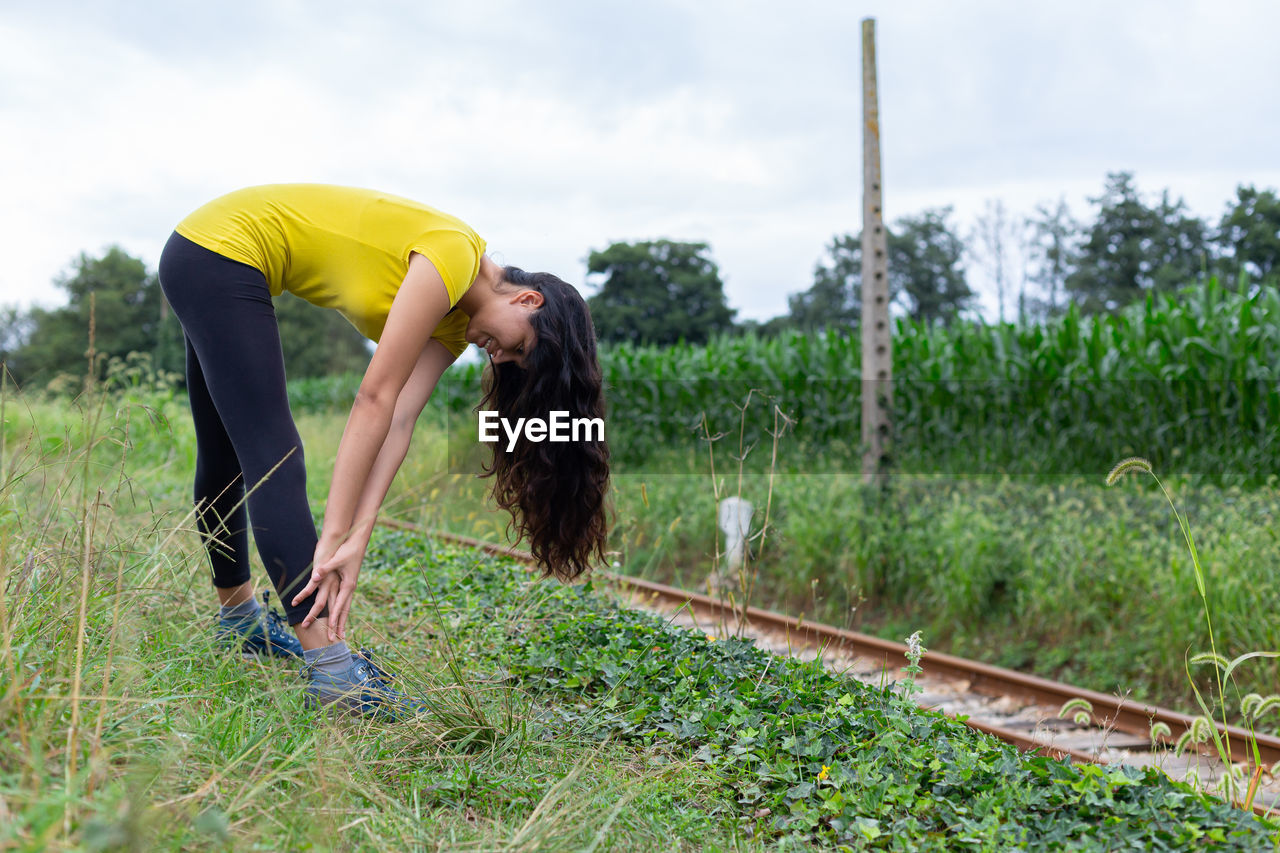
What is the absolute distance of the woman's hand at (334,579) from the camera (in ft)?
6.92

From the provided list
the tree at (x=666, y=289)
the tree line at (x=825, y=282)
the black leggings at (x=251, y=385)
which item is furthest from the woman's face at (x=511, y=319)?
the tree at (x=666, y=289)

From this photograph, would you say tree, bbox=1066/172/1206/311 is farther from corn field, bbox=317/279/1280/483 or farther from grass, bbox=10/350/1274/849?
grass, bbox=10/350/1274/849

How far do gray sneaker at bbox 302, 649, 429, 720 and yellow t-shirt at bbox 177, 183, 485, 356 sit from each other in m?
0.97

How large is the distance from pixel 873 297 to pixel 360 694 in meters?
6.24

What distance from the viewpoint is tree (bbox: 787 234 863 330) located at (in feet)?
143

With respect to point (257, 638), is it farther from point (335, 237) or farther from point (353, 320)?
point (335, 237)

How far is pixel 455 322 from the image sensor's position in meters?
2.49

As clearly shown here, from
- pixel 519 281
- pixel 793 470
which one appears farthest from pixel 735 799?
pixel 793 470

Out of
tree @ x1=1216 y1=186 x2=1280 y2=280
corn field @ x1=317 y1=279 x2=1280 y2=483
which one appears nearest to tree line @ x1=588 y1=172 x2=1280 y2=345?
tree @ x1=1216 y1=186 x2=1280 y2=280

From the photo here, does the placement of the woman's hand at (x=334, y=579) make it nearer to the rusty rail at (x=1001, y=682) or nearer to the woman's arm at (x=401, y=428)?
the woman's arm at (x=401, y=428)

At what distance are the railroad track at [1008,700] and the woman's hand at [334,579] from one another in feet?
2.70

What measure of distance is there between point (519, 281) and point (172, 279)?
920mm

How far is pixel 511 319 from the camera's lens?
2359 mm

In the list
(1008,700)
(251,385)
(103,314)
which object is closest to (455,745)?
(251,385)
